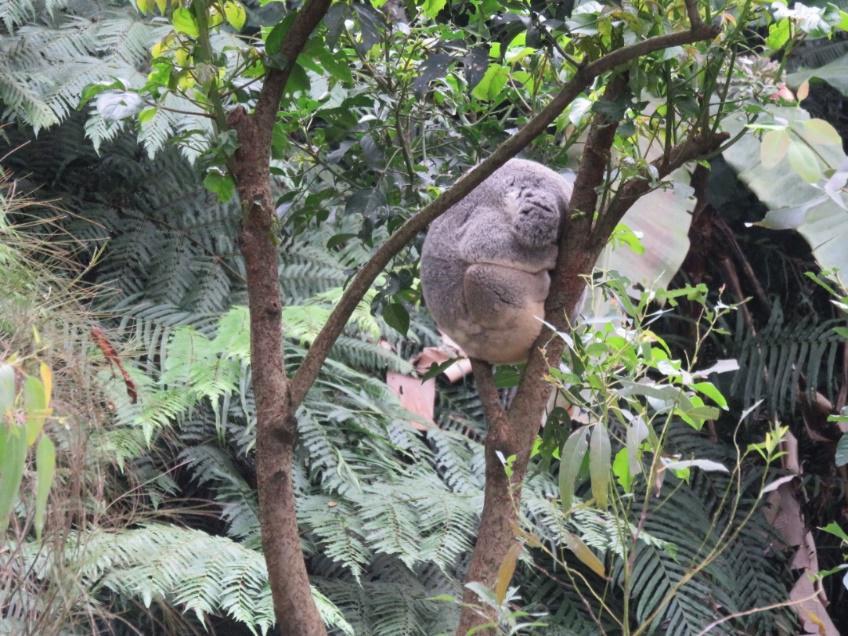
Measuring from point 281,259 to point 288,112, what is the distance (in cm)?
191

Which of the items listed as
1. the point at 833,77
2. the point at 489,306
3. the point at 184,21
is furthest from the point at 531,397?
the point at 833,77

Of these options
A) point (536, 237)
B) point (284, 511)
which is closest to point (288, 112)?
point (536, 237)

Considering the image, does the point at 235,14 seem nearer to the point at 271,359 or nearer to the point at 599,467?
the point at 271,359

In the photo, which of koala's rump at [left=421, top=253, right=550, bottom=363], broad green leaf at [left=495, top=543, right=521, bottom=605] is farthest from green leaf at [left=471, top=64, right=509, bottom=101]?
broad green leaf at [left=495, top=543, right=521, bottom=605]

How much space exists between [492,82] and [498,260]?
0.39 metres

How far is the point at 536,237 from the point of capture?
191cm

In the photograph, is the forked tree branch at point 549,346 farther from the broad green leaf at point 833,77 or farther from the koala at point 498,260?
the broad green leaf at point 833,77

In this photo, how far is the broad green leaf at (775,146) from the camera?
1149mm

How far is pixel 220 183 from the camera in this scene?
1.43m

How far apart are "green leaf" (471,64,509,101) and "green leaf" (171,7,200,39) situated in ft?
1.76

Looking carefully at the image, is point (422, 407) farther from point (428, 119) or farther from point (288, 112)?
point (288, 112)

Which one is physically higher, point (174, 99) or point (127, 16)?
point (127, 16)

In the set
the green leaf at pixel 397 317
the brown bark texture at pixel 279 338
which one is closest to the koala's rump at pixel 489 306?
the green leaf at pixel 397 317

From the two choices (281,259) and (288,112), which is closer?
(288,112)
